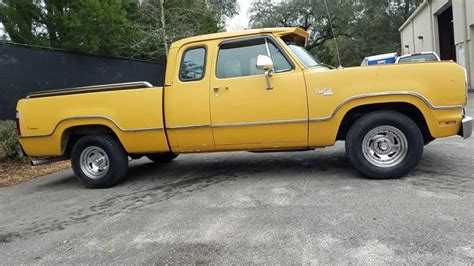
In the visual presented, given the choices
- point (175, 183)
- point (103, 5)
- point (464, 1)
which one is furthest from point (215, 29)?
point (175, 183)

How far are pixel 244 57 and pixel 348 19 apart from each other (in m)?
40.2

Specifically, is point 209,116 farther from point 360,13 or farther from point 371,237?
point 360,13

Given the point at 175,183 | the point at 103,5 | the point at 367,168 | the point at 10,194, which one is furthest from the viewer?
the point at 103,5

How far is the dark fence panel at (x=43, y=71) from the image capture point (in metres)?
9.48

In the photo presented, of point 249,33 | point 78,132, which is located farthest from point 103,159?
point 249,33

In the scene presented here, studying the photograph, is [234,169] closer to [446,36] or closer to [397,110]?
[397,110]

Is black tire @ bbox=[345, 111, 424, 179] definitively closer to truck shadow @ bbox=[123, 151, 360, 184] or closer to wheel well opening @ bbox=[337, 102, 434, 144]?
wheel well opening @ bbox=[337, 102, 434, 144]

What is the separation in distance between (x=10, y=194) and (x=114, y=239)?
12.1 ft

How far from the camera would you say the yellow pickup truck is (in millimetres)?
5457

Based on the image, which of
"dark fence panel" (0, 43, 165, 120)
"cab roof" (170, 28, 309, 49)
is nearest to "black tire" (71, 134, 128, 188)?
"cab roof" (170, 28, 309, 49)

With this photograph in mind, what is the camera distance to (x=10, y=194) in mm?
7117

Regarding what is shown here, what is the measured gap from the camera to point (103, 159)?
6895 millimetres

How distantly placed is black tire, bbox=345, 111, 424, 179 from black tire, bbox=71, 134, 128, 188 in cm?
334

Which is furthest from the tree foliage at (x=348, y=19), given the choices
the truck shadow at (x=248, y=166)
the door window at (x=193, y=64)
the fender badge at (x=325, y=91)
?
the fender badge at (x=325, y=91)
